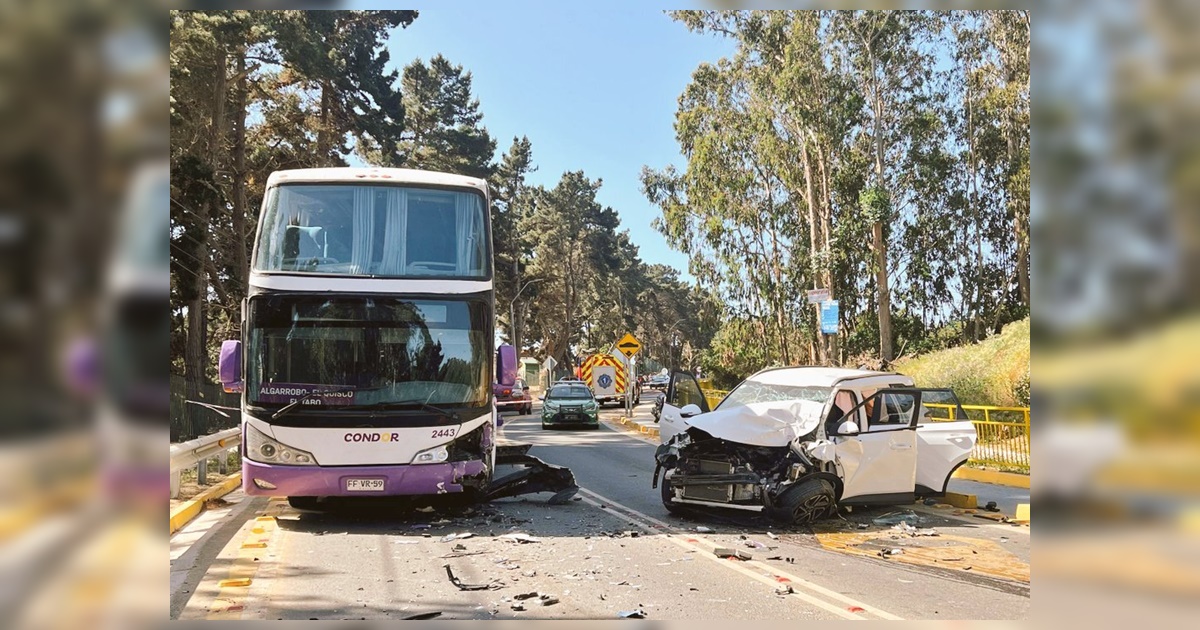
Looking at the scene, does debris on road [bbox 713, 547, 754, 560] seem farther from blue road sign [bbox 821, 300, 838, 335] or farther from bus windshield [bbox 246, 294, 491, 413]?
blue road sign [bbox 821, 300, 838, 335]

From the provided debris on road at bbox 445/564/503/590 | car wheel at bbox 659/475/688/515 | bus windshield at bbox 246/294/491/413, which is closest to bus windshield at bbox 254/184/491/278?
bus windshield at bbox 246/294/491/413

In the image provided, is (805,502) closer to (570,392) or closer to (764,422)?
(764,422)

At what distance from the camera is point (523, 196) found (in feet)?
212

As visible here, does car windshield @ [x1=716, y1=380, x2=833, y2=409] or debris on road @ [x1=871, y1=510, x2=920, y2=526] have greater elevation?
car windshield @ [x1=716, y1=380, x2=833, y2=409]

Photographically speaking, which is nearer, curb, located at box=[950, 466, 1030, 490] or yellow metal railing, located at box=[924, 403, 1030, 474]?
curb, located at box=[950, 466, 1030, 490]

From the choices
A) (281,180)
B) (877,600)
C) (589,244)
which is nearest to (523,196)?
(589,244)

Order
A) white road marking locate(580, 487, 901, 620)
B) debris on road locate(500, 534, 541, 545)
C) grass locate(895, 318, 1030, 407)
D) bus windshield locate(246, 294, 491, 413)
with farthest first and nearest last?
grass locate(895, 318, 1030, 407) < bus windshield locate(246, 294, 491, 413) < debris on road locate(500, 534, 541, 545) < white road marking locate(580, 487, 901, 620)

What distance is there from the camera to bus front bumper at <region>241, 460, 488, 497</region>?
801cm

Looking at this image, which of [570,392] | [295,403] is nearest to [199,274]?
[295,403]

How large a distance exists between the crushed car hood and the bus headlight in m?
2.80

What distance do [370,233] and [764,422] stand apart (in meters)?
4.82

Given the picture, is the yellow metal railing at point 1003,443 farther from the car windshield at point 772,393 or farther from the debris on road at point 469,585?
the debris on road at point 469,585

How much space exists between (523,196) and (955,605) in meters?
60.8
